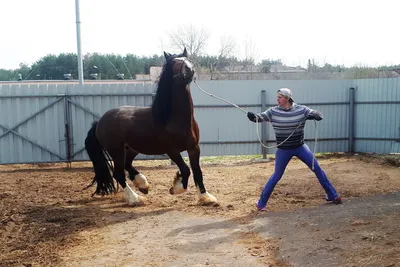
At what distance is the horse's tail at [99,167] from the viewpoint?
7359 millimetres

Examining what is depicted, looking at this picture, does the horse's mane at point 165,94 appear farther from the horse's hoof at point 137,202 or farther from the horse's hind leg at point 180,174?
the horse's hoof at point 137,202

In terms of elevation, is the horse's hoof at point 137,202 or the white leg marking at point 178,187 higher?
the white leg marking at point 178,187

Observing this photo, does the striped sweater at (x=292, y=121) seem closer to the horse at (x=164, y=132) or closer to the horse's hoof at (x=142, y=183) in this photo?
the horse at (x=164, y=132)

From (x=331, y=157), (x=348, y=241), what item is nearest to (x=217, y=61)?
(x=331, y=157)

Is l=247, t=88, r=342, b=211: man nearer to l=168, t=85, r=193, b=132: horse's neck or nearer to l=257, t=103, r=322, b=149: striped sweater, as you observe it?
l=257, t=103, r=322, b=149: striped sweater

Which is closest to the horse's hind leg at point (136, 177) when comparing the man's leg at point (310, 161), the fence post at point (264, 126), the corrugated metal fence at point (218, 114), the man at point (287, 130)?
the man at point (287, 130)

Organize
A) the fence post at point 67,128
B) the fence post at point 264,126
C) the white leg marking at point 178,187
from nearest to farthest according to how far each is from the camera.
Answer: the white leg marking at point 178,187, the fence post at point 67,128, the fence post at point 264,126

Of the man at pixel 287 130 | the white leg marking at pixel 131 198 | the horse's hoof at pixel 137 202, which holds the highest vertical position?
the man at pixel 287 130

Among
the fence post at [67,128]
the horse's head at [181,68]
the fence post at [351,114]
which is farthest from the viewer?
the fence post at [351,114]

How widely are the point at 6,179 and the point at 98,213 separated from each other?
4.16m

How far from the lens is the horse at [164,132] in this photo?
647 centimetres

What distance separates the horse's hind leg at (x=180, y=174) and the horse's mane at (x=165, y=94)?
56cm

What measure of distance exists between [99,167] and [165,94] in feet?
6.37

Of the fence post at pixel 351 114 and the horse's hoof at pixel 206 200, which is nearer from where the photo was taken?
the horse's hoof at pixel 206 200
